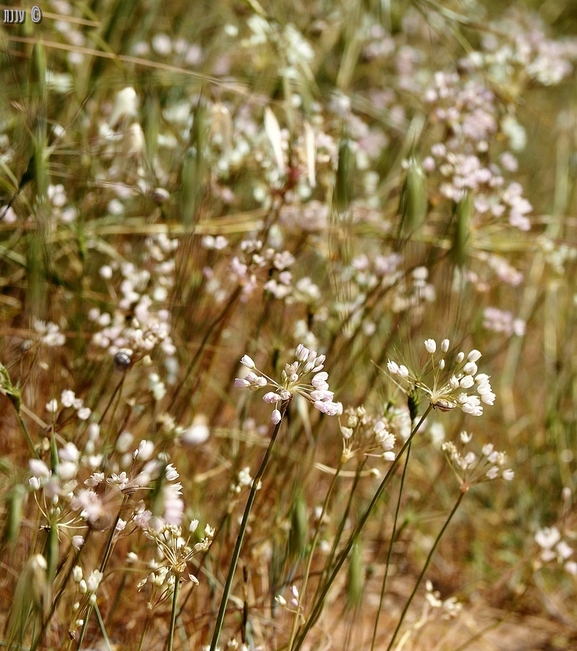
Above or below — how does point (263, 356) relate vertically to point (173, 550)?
above

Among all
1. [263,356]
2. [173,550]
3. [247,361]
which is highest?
[263,356]

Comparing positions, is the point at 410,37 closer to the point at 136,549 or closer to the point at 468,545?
the point at 468,545

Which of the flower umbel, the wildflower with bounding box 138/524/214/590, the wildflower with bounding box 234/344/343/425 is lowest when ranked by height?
the wildflower with bounding box 138/524/214/590

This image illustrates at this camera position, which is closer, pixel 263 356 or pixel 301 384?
pixel 301 384

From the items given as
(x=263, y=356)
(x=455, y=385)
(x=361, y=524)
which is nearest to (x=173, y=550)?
(x=361, y=524)

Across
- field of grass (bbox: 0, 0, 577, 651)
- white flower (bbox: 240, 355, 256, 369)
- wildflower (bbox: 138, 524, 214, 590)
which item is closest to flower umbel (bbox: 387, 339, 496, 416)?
field of grass (bbox: 0, 0, 577, 651)

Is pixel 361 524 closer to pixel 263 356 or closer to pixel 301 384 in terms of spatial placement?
pixel 301 384

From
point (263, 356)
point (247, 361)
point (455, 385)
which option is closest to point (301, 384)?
point (247, 361)

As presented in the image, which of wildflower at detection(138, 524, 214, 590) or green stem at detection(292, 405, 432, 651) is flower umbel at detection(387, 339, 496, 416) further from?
wildflower at detection(138, 524, 214, 590)

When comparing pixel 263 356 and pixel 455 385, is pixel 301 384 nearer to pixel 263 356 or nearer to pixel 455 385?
pixel 455 385
